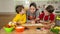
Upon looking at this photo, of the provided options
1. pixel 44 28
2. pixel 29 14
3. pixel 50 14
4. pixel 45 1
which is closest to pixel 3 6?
pixel 45 1

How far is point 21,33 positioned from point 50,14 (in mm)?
745

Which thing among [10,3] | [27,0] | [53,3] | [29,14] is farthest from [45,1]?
[29,14]

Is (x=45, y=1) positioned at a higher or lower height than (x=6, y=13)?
higher

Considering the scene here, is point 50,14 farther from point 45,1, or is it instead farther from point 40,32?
point 45,1

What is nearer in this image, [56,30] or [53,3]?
[56,30]

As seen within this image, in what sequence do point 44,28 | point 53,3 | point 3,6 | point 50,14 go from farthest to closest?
point 3,6 < point 53,3 < point 50,14 < point 44,28

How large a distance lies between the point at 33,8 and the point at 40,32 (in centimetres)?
66

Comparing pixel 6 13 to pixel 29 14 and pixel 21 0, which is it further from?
pixel 29 14

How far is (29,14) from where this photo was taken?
245cm

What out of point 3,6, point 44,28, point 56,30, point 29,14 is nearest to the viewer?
point 56,30

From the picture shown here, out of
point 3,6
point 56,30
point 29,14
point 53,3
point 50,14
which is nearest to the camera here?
point 56,30

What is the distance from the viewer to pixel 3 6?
12.4 feet

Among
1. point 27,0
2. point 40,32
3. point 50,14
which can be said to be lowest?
point 40,32

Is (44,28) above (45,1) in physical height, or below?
below
